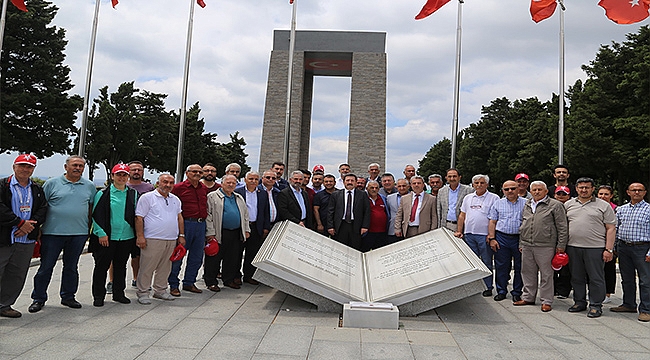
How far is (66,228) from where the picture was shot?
5164mm

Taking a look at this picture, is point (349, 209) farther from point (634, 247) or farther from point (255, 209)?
point (634, 247)

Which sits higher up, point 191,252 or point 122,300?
point 191,252

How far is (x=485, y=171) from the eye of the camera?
42.9 m

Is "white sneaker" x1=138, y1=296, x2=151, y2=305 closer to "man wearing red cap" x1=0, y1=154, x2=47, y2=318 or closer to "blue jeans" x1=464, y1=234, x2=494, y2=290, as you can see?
"man wearing red cap" x1=0, y1=154, x2=47, y2=318

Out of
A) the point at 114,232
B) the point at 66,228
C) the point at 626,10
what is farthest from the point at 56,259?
the point at 626,10

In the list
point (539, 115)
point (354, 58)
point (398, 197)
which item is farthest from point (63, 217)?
point (539, 115)

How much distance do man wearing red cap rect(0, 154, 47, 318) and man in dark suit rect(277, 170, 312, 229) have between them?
3117 millimetres

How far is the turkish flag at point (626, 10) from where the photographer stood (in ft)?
Result: 27.9

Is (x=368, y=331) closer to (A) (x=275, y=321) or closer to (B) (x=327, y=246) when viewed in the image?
(A) (x=275, y=321)

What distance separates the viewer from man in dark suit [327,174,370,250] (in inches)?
284

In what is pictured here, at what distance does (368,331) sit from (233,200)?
110 inches

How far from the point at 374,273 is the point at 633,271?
319 cm

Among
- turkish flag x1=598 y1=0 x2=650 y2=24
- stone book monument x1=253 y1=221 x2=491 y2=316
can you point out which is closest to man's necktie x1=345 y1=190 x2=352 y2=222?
stone book monument x1=253 y1=221 x2=491 y2=316

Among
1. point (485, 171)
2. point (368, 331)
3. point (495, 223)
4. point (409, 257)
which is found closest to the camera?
point (368, 331)
